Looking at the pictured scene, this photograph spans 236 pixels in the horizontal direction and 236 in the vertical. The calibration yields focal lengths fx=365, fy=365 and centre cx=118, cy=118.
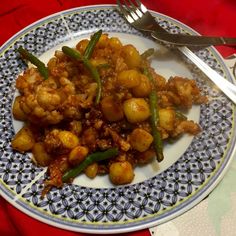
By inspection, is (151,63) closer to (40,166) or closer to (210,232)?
(40,166)

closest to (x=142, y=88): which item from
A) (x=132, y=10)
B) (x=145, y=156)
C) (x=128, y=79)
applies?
(x=128, y=79)

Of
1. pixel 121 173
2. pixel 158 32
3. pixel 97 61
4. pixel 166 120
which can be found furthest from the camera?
pixel 158 32

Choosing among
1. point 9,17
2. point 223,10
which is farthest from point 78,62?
point 223,10

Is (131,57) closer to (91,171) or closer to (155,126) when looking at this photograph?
(155,126)

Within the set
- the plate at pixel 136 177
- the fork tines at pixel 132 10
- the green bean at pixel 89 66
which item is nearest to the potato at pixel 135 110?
the green bean at pixel 89 66

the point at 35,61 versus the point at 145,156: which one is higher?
the point at 35,61

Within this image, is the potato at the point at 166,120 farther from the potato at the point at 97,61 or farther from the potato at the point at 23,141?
the potato at the point at 23,141
